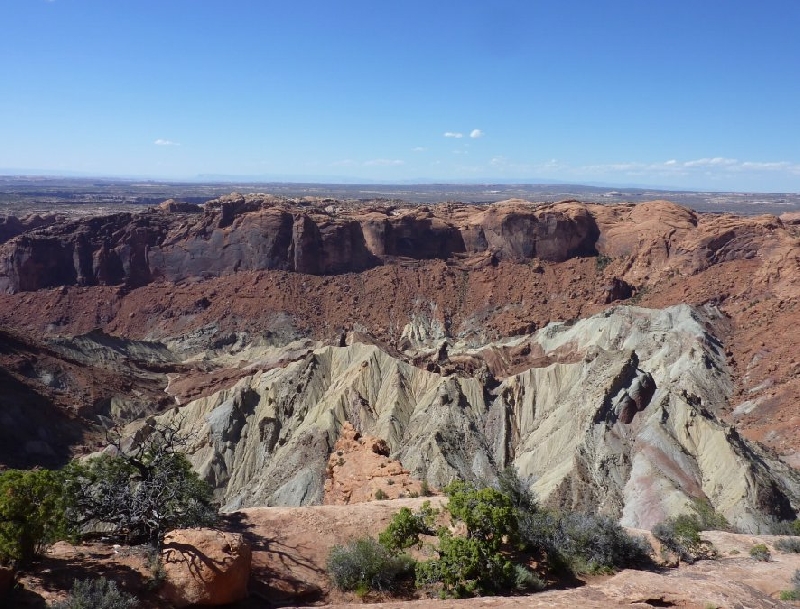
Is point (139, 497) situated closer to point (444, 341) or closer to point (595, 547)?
point (595, 547)

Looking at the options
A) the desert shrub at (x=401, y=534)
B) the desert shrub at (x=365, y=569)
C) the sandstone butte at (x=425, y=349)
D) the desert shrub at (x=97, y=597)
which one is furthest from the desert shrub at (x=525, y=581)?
the sandstone butte at (x=425, y=349)

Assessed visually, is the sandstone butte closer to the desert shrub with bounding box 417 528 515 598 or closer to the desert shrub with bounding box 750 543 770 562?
the desert shrub with bounding box 417 528 515 598

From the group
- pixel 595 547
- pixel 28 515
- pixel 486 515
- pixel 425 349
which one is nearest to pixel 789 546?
pixel 595 547

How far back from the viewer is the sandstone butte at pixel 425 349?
38562 mm

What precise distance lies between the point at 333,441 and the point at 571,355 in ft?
85.4

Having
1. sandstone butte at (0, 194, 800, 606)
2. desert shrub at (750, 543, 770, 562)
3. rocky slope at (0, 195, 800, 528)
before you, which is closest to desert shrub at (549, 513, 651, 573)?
desert shrub at (750, 543, 770, 562)

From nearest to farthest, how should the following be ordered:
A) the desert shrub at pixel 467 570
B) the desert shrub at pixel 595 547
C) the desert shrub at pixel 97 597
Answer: the desert shrub at pixel 97 597
the desert shrub at pixel 467 570
the desert shrub at pixel 595 547

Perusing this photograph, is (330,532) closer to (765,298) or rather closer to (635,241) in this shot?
(765,298)

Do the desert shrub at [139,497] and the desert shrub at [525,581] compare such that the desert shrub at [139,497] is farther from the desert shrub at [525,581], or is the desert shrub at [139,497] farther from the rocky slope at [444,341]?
the rocky slope at [444,341]

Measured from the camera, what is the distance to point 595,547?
1683 centimetres

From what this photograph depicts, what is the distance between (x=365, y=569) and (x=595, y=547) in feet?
22.6

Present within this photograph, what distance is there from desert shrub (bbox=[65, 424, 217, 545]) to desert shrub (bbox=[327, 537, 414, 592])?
4019 millimetres

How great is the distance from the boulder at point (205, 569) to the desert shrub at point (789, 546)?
17252mm

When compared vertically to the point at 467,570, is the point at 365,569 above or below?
below
